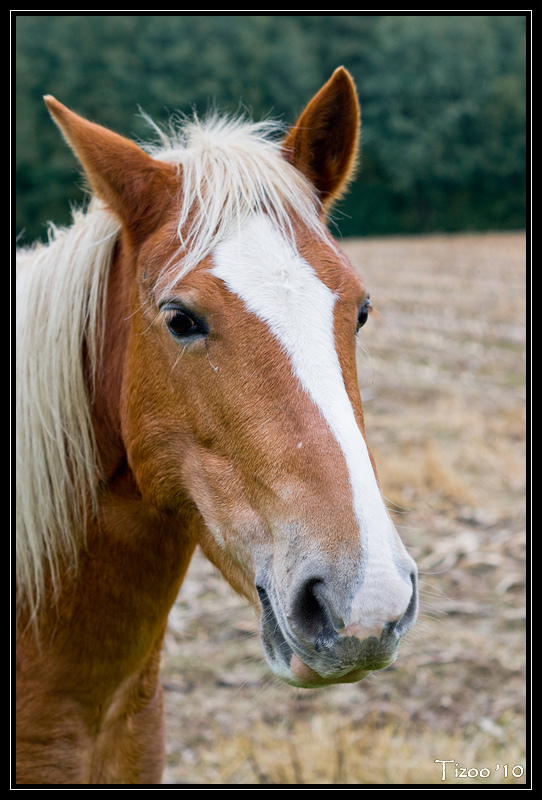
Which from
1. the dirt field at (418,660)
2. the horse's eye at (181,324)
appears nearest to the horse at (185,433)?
the horse's eye at (181,324)

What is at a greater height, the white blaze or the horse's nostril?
the white blaze

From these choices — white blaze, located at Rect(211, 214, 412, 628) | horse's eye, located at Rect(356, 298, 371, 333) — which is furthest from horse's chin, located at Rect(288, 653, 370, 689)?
horse's eye, located at Rect(356, 298, 371, 333)

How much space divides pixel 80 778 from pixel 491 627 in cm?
347

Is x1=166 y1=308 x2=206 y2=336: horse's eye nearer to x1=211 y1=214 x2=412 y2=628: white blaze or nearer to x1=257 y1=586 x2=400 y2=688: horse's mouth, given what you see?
x1=211 y1=214 x2=412 y2=628: white blaze

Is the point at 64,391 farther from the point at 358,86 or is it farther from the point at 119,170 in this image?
the point at 358,86

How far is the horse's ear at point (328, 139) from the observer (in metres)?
2.35

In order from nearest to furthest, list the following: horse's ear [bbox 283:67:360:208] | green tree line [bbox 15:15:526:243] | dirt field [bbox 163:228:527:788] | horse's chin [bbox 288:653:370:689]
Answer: horse's chin [bbox 288:653:370:689], horse's ear [bbox 283:67:360:208], dirt field [bbox 163:228:527:788], green tree line [bbox 15:15:526:243]

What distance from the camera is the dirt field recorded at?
3670mm

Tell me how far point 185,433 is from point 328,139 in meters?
1.26

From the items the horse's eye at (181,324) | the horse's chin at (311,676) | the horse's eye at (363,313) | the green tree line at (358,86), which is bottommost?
the green tree line at (358,86)

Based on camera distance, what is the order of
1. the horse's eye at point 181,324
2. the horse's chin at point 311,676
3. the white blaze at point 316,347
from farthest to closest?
1. the horse's eye at point 181,324
2. the horse's chin at point 311,676
3. the white blaze at point 316,347

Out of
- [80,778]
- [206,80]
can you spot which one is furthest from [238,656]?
[206,80]

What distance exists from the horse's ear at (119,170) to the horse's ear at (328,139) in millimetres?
495

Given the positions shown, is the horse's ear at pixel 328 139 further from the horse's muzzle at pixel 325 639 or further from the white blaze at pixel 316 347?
the horse's muzzle at pixel 325 639
